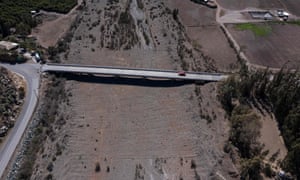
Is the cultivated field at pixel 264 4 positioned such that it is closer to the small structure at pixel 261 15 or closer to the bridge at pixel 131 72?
the small structure at pixel 261 15

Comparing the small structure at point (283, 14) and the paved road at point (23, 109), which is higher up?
the paved road at point (23, 109)

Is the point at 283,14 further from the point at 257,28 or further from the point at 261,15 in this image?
the point at 257,28

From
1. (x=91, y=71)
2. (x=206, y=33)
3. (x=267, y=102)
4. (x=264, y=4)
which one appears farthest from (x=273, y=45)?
(x=91, y=71)

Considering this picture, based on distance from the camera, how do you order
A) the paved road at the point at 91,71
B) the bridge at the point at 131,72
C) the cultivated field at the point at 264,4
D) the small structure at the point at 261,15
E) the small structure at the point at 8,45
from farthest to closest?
the cultivated field at the point at 264,4
the small structure at the point at 261,15
the small structure at the point at 8,45
the bridge at the point at 131,72
the paved road at the point at 91,71

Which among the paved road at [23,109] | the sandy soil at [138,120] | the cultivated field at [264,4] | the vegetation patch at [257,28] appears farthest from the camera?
the cultivated field at [264,4]

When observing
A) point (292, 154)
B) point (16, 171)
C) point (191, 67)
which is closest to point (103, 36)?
point (191, 67)

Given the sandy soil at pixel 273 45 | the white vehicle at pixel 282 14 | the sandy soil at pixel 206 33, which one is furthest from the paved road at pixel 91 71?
the white vehicle at pixel 282 14
